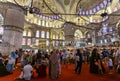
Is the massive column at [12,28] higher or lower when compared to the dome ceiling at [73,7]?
lower

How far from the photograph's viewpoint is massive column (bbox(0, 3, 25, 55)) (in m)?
10.7

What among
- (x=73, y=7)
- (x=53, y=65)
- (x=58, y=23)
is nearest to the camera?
(x=53, y=65)

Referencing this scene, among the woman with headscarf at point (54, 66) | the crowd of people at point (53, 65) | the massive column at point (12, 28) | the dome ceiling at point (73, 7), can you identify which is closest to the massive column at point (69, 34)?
the dome ceiling at point (73, 7)

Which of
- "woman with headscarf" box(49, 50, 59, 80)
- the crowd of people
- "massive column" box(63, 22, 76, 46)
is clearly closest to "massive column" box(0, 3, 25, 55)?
the crowd of people

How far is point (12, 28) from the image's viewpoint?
11.1 m

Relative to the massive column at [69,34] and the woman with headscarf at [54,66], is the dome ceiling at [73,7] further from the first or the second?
the woman with headscarf at [54,66]

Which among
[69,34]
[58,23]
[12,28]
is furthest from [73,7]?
[58,23]

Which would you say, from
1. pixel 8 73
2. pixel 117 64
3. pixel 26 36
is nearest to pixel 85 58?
pixel 117 64

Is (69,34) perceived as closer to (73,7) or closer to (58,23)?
(73,7)

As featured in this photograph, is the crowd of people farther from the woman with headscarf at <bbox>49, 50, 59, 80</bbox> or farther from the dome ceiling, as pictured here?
the dome ceiling

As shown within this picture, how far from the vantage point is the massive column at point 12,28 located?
10697 millimetres

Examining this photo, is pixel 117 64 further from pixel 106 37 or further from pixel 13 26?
pixel 106 37

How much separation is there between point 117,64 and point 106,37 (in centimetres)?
1888

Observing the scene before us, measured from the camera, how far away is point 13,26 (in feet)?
36.4
